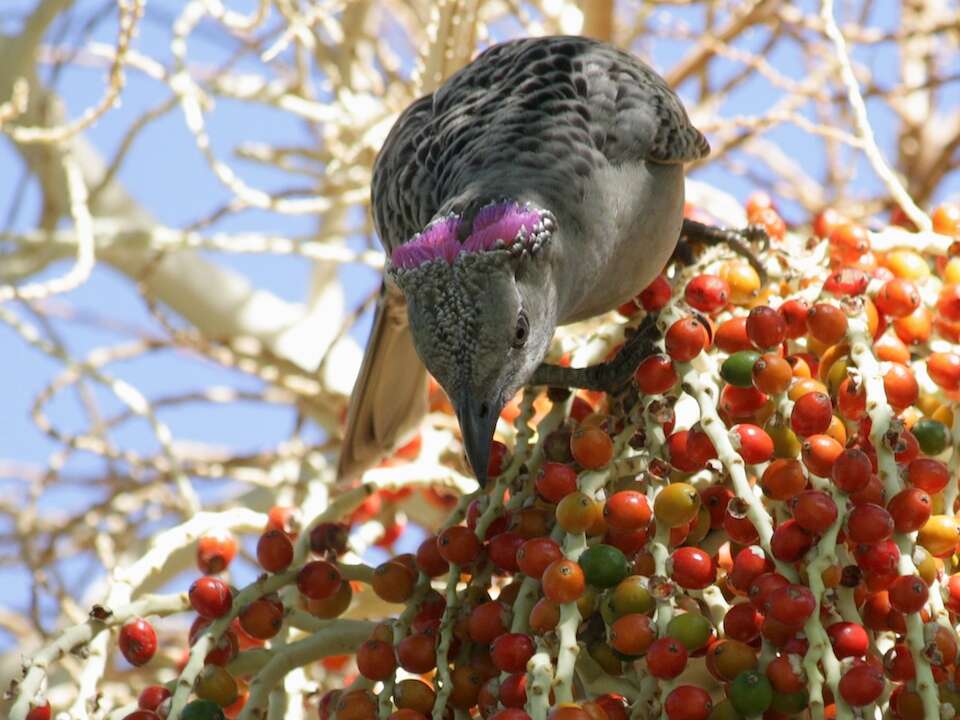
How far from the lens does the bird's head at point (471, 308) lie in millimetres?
1855

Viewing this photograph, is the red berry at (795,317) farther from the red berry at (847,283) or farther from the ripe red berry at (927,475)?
the ripe red berry at (927,475)

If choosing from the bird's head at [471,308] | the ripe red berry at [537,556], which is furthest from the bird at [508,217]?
the ripe red berry at [537,556]

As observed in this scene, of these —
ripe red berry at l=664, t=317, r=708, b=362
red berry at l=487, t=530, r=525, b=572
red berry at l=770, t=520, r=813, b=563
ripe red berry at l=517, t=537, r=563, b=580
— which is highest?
ripe red berry at l=664, t=317, r=708, b=362

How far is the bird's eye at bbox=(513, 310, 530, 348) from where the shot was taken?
1913mm

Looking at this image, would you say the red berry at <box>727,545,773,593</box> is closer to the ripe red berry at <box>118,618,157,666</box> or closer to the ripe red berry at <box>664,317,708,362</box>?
the ripe red berry at <box>664,317,708,362</box>

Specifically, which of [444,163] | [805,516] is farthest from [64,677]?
[805,516]

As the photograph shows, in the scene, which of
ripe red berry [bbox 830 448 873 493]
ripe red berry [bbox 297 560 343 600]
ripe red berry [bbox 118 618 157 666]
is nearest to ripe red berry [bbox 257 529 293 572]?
ripe red berry [bbox 297 560 343 600]

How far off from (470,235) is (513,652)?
68 centimetres

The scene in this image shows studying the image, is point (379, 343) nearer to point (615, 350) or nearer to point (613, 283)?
point (613, 283)

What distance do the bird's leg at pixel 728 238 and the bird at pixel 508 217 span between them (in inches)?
3.0

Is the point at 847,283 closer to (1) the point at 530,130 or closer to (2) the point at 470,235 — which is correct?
(2) the point at 470,235

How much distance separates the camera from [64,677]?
284 centimetres

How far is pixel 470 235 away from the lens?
6.23 ft

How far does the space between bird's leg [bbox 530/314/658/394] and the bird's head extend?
0.05 metres
